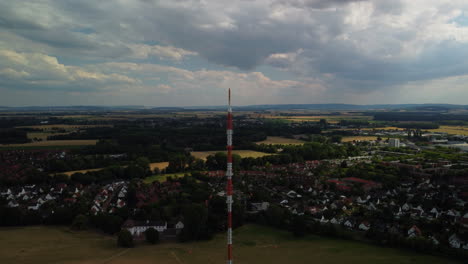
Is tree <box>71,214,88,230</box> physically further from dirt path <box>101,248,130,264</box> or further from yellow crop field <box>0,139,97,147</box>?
yellow crop field <box>0,139,97,147</box>

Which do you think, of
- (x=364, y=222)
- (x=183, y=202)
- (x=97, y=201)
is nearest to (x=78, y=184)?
(x=97, y=201)

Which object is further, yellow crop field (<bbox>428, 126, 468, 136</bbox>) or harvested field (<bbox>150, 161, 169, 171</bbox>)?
yellow crop field (<bbox>428, 126, 468, 136</bbox>)

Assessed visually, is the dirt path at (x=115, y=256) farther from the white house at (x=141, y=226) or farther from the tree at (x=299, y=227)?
the tree at (x=299, y=227)

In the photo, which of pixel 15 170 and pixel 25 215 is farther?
pixel 15 170

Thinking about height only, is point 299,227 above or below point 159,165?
below

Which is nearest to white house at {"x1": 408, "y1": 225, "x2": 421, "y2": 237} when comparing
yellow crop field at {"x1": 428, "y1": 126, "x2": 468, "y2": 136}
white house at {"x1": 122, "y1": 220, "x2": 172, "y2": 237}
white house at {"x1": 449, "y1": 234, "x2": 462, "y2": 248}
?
white house at {"x1": 449, "y1": 234, "x2": 462, "y2": 248}

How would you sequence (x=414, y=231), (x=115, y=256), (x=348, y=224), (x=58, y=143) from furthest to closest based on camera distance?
(x=58, y=143)
(x=348, y=224)
(x=414, y=231)
(x=115, y=256)

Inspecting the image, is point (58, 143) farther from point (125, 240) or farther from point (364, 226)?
point (364, 226)

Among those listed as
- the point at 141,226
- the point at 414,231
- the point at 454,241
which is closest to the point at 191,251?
the point at 141,226

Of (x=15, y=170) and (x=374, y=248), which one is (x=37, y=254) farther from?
(x=15, y=170)
